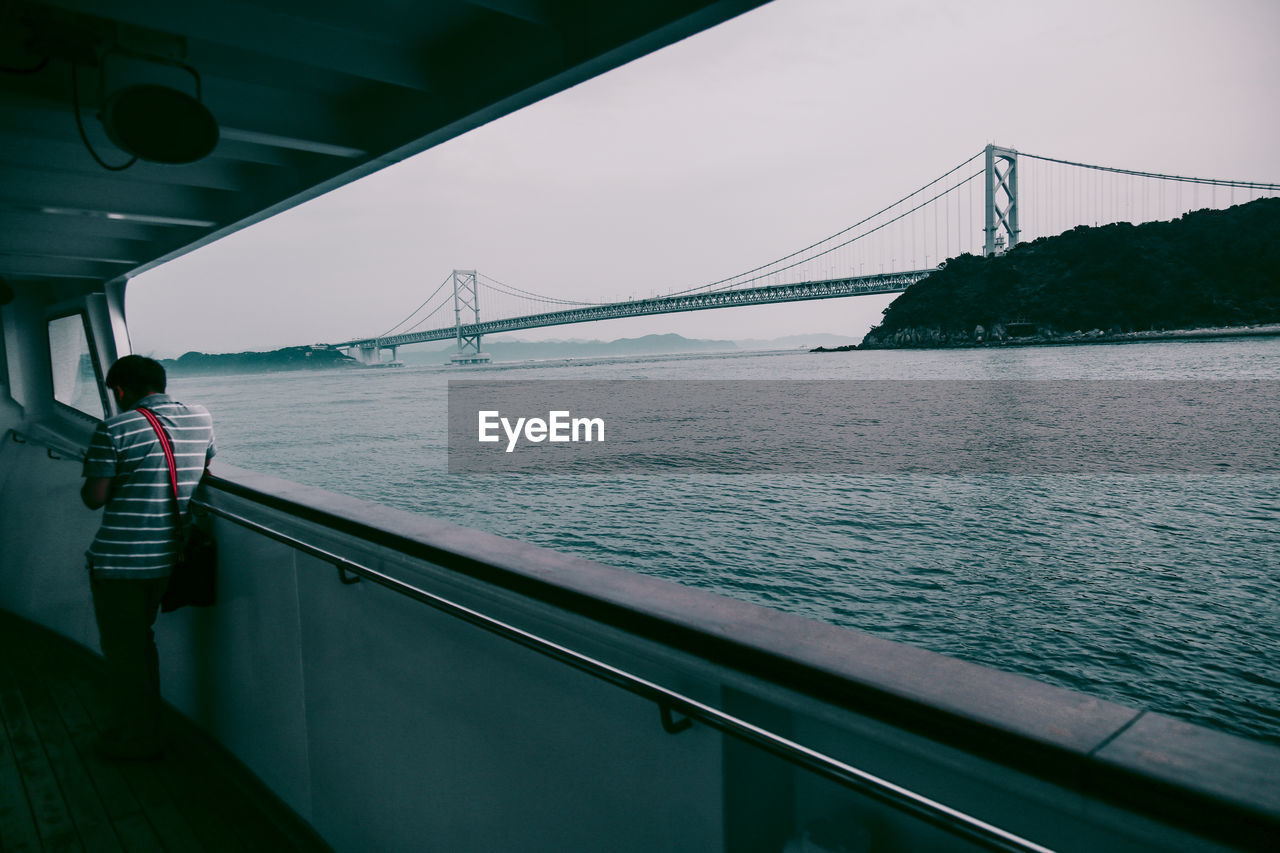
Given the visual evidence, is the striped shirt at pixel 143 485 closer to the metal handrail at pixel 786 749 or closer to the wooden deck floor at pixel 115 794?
the wooden deck floor at pixel 115 794

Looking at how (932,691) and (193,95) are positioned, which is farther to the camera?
(193,95)

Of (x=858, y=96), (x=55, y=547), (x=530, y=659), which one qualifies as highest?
(x=858, y=96)

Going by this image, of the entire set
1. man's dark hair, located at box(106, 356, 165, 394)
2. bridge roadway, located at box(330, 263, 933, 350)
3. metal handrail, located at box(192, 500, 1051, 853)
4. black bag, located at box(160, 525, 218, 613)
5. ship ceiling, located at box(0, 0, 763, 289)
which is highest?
bridge roadway, located at box(330, 263, 933, 350)

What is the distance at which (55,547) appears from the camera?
9.75ft

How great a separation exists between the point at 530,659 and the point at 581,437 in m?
23.2

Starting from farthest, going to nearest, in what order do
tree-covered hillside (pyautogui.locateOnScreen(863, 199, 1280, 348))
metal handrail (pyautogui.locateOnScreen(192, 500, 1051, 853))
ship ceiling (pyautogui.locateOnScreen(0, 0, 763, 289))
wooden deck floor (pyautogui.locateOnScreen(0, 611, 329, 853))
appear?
1. tree-covered hillside (pyautogui.locateOnScreen(863, 199, 1280, 348))
2. wooden deck floor (pyautogui.locateOnScreen(0, 611, 329, 853))
3. ship ceiling (pyautogui.locateOnScreen(0, 0, 763, 289))
4. metal handrail (pyautogui.locateOnScreen(192, 500, 1051, 853))

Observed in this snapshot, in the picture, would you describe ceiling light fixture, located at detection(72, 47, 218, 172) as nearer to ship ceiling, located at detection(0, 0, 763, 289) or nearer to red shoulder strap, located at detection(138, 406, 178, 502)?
ship ceiling, located at detection(0, 0, 763, 289)

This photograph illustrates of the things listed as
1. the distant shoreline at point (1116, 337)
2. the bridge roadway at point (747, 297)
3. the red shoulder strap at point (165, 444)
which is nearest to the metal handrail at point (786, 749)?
the red shoulder strap at point (165, 444)

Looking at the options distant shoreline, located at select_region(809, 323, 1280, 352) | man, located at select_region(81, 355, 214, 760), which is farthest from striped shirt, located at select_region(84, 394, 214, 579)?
distant shoreline, located at select_region(809, 323, 1280, 352)

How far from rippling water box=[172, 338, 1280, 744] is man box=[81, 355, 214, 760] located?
24.0ft

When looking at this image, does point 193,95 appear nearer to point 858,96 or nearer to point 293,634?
point 293,634

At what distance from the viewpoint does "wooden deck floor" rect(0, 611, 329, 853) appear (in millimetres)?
1638

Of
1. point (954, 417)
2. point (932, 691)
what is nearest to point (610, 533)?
point (932, 691)

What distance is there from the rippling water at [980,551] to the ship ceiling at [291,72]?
24.3ft
